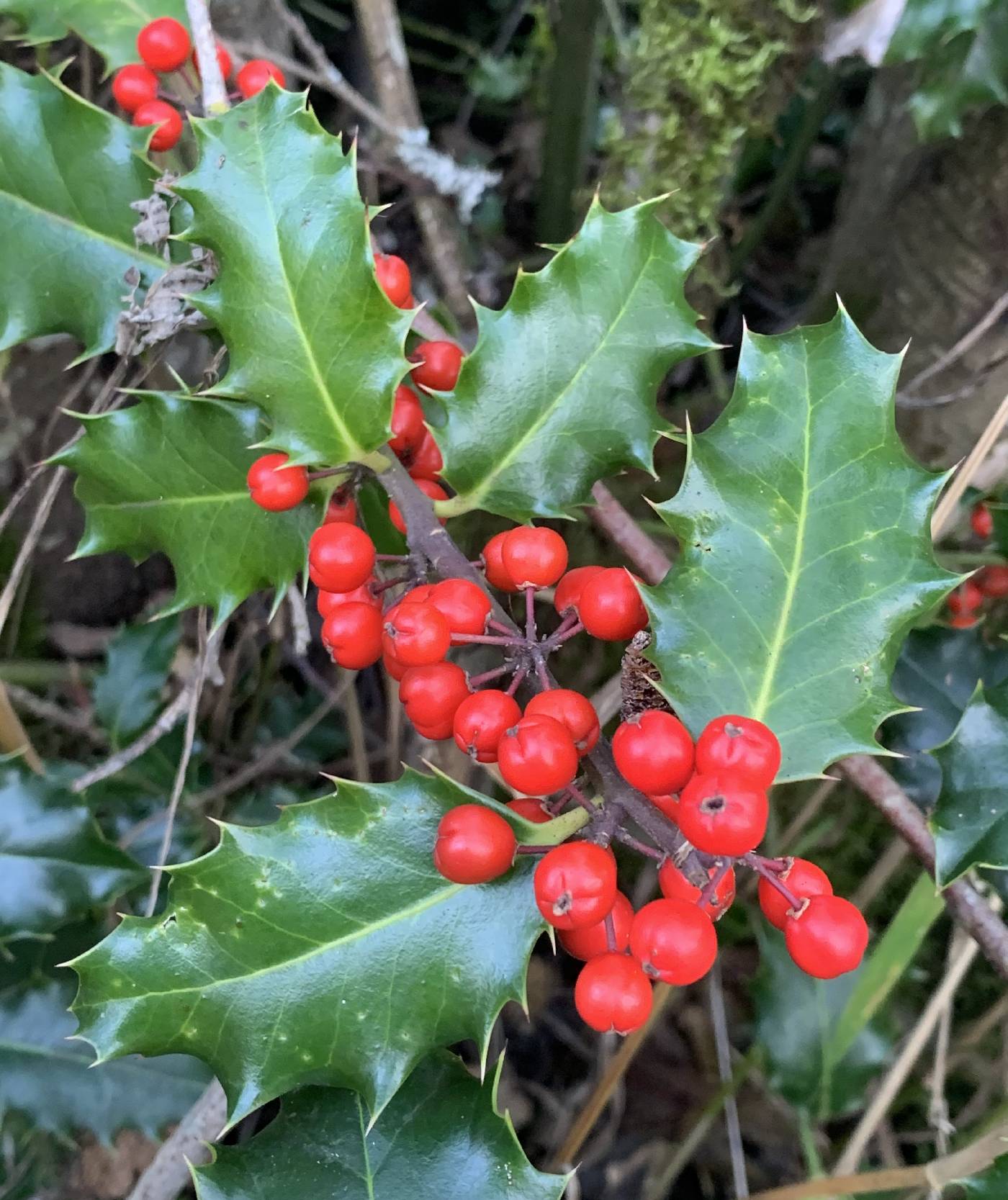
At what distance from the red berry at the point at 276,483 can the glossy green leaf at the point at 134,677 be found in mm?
712

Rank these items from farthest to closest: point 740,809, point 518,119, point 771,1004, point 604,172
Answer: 1. point 518,119
2. point 604,172
3. point 771,1004
4. point 740,809

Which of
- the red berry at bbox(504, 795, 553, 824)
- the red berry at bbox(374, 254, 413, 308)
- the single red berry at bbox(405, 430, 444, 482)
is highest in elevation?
the red berry at bbox(374, 254, 413, 308)

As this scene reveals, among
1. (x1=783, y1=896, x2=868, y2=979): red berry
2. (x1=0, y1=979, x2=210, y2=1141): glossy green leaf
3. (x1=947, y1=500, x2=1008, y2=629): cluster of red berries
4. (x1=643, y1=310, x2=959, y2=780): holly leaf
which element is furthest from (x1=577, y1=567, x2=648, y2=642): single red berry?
(x1=0, y1=979, x2=210, y2=1141): glossy green leaf

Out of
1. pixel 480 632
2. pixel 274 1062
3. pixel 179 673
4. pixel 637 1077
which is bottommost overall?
pixel 637 1077

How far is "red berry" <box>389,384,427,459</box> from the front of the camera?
93 centimetres

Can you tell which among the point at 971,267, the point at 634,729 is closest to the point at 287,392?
the point at 634,729

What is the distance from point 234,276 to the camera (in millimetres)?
826

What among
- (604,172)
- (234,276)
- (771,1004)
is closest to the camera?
(234,276)

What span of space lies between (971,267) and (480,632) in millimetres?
1071

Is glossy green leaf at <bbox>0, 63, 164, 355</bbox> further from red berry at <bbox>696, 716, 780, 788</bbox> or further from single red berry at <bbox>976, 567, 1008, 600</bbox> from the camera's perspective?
single red berry at <bbox>976, 567, 1008, 600</bbox>

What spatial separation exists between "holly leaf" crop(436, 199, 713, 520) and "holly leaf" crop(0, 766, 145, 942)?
0.66 meters

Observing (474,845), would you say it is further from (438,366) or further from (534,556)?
(438,366)

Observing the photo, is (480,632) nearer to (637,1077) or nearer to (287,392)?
(287,392)

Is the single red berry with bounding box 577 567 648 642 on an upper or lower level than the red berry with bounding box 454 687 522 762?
upper
